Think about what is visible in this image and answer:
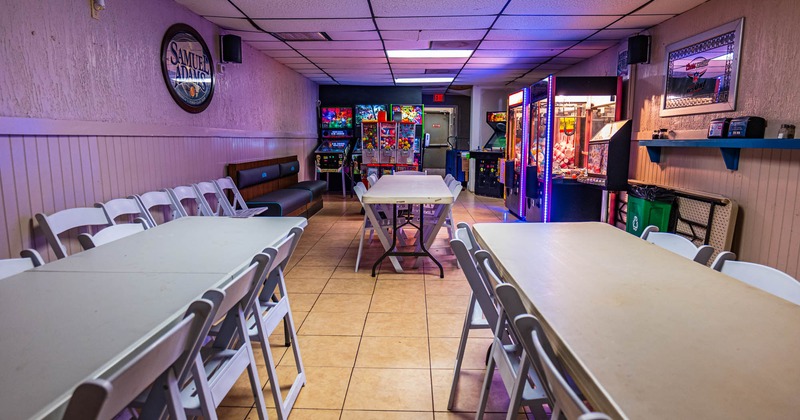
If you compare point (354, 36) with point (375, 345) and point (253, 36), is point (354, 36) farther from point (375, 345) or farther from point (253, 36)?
point (375, 345)

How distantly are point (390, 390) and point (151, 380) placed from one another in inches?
63.1

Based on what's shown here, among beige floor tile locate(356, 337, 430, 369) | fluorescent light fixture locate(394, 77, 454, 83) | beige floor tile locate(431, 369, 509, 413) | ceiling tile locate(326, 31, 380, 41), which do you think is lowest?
beige floor tile locate(431, 369, 509, 413)

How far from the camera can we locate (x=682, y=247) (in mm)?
2281

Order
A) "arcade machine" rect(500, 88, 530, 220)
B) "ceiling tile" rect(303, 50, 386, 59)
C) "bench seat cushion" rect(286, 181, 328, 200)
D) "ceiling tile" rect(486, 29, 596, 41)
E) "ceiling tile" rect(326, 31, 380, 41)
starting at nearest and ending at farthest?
"ceiling tile" rect(486, 29, 596, 41)
"ceiling tile" rect(326, 31, 380, 41)
"ceiling tile" rect(303, 50, 386, 59)
"arcade machine" rect(500, 88, 530, 220)
"bench seat cushion" rect(286, 181, 328, 200)

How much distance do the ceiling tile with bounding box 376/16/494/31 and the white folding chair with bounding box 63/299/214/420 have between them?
175 inches

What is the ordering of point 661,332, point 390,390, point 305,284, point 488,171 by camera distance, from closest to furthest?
point 661,332, point 390,390, point 305,284, point 488,171

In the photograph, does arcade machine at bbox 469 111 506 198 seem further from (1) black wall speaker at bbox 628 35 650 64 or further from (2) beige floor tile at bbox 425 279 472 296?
(2) beige floor tile at bbox 425 279 472 296

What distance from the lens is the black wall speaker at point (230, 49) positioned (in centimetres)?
543

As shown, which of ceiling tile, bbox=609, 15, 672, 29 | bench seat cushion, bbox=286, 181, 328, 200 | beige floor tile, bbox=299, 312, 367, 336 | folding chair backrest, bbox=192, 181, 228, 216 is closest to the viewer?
beige floor tile, bbox=299, 312, 367, 336


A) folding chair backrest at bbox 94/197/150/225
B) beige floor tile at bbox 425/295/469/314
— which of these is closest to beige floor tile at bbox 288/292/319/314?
beige floor tile at bbox 425/295/469/314

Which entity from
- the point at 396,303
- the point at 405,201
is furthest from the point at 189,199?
the point at 396,303

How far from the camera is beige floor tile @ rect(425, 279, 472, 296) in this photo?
405 cm

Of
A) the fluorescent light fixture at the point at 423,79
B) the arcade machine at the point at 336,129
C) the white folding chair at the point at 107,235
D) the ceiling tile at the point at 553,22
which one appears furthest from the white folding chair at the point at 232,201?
the fluorescent light fixture at the point at 423,79

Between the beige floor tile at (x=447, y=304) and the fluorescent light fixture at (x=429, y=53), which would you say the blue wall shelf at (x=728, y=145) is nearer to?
the beige floor tile at (x=447, y=304)
